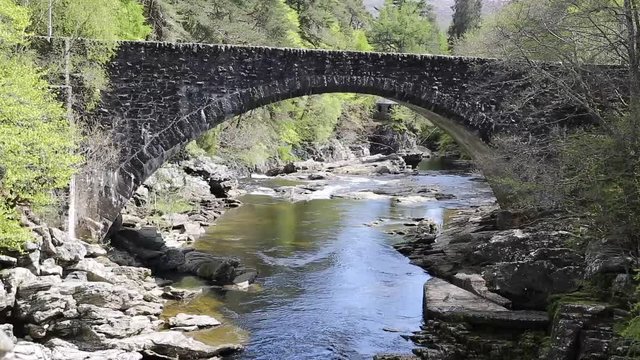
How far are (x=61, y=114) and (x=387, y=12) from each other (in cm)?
5413

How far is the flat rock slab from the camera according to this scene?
1135cm

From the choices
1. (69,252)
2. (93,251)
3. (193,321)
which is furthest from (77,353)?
(93,251)

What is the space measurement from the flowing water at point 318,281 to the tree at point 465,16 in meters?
37.8

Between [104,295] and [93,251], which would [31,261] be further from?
[93,251]

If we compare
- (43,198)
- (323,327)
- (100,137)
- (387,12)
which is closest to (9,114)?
(43,198)

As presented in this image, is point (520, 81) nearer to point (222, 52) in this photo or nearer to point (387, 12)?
point (222, 52)

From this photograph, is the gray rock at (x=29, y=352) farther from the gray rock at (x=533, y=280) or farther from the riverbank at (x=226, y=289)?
the gray rock at (x=533, y=280)

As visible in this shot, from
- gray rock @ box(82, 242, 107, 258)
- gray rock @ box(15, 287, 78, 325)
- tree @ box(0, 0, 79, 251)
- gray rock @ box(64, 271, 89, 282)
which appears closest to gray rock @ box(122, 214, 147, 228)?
gray rock @ box(82, 242, 107, 258)

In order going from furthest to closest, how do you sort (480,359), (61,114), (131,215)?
(131,215) → (61,114) → (480,359)

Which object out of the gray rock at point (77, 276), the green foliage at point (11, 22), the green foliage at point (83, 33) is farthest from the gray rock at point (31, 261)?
the green foliage at point (83, 33)

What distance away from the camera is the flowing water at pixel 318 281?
11898 mm

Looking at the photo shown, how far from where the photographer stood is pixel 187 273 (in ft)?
51.9

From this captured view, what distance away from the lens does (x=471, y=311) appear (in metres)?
12.0

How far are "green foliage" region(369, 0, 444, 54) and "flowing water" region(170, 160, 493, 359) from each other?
114 ft
